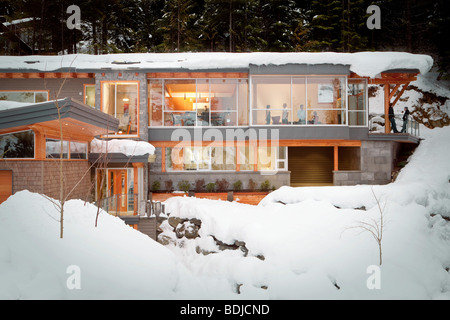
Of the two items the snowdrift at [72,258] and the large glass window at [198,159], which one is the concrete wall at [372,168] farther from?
the snowdrift at [72,258]

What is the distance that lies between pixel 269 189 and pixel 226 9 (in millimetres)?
18949

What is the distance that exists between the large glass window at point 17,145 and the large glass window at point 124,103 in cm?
526

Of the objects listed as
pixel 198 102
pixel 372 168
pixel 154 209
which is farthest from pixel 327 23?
pixel 154 209

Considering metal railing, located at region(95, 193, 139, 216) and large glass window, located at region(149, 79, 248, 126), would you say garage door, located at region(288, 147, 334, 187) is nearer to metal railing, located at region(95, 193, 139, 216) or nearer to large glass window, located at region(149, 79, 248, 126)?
large glass window, located at region(149, 79, 248, 126)

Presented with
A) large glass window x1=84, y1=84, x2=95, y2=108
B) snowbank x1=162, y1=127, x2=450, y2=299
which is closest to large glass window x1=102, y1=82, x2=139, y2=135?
large glass window x1=84, y1=84, x2=95, y2=108

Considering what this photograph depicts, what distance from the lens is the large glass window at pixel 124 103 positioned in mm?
13938

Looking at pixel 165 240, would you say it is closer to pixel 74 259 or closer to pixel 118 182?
pixel 118 182

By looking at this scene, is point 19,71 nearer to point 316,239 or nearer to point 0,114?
point 0,114

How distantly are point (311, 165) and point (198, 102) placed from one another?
7.38 m

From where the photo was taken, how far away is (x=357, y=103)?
15.0 meters

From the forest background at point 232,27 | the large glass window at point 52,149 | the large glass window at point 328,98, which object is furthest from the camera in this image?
the forest background at point 232,27

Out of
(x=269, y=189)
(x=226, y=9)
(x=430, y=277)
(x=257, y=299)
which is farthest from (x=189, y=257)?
(x=226, y=9)

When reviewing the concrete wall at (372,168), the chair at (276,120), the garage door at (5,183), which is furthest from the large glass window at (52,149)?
the concrete wall at (372,168)
